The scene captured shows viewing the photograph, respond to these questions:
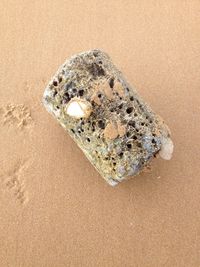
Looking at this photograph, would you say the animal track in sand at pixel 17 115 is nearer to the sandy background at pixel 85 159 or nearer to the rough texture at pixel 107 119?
the sandy background at pixel 85 159

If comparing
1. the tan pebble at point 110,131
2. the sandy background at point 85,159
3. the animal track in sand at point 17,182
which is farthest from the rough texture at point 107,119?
the animal track in sand at point 17,182

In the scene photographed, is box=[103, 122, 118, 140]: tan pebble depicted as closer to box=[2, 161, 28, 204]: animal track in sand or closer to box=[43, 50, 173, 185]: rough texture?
box=[43, 50, 173, 185]: rough texture

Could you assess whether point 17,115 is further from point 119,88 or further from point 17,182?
point 119,88

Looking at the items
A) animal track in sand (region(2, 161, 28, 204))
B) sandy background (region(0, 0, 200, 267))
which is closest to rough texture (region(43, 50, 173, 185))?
sandy background (region(0, 0, 200, 267))

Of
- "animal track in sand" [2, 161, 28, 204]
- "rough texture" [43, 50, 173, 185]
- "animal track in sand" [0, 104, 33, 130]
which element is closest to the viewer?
"rough texture" [43, 50, 173, 185]

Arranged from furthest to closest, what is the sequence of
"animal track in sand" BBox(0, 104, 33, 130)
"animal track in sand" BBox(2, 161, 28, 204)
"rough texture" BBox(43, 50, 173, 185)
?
"animal track in sand" BBox(0, 104, 33, 130), "animal track in sand" BBox(2, 161, 28, 204), "rough texture" BBox(43, 50, 173, 185)

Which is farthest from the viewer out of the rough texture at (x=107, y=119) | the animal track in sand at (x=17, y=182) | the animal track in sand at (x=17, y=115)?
the animal track in sand at (x=17, y=115)

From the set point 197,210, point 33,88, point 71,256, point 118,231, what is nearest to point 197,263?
point 197,210
